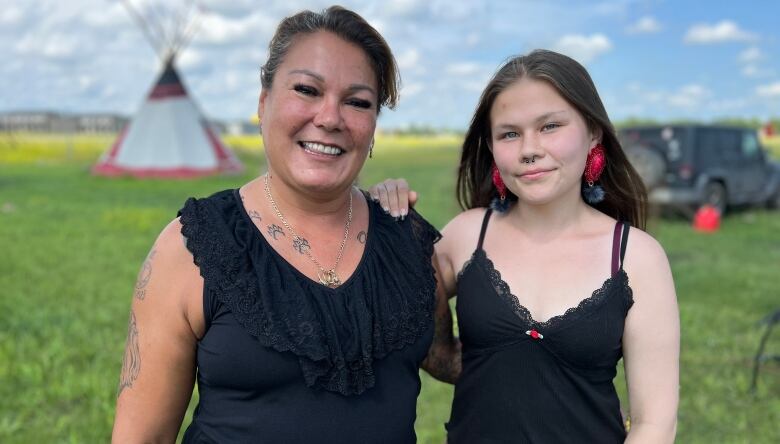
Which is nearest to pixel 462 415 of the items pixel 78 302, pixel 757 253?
pixel 78 302

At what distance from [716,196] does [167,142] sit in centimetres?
1615

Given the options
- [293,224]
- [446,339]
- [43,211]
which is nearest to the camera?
[293,224]

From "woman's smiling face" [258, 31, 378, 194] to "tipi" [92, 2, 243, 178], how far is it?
2136cm

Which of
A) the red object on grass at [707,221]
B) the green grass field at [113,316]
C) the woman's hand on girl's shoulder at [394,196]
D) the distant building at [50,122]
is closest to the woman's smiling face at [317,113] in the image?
the woman's hand on girl's shoulder at [394,196]

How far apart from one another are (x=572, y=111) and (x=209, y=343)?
1.30 m

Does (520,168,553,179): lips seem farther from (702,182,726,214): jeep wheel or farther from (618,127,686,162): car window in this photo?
(702,182,726,214): jeep wheel

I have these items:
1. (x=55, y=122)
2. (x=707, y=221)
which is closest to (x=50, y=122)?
(x=55, y=122)

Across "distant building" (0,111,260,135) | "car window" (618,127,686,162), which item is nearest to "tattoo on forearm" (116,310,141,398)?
"car window" (618,127,686,162)

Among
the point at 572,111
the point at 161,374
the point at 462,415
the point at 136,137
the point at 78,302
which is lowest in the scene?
the point at 136,137

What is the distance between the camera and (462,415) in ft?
7.66

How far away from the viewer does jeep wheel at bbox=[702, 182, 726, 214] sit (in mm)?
14719

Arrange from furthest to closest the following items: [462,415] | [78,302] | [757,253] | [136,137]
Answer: [136,137]
[757,253]
[78,302]
[462,415]

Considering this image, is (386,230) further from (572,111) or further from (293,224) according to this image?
(572,111)

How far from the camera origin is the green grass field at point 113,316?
4844 mm
